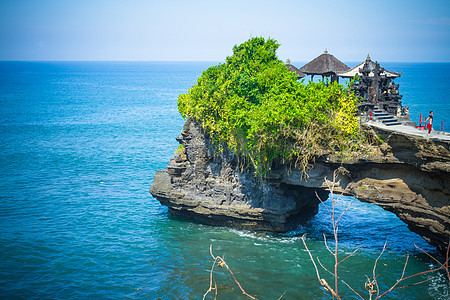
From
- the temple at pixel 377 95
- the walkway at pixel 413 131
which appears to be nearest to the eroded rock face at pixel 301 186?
the walkway at pixel 413 131

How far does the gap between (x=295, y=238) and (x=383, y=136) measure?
8577 millimetres

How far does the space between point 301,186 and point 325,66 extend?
10345 mm

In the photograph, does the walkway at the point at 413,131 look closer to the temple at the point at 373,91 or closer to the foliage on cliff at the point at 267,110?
the foliage on cliff at the point at 267,110

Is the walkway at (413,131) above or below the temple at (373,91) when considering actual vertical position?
below

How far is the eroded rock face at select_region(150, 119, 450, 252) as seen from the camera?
19.3m

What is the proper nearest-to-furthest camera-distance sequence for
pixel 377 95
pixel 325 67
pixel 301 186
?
pixel 377 95 < pixel 301 186 < pixel 325 67

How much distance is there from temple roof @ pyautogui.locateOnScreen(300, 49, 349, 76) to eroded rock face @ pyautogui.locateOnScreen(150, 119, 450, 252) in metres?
9.28

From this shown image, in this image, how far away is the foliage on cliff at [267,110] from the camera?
21.5m

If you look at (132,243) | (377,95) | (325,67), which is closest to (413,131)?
(377,95)

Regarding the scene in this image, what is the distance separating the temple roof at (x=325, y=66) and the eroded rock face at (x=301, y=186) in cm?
928

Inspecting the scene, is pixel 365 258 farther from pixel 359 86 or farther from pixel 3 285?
pixel 3 285

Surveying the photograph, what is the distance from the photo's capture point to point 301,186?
24.7 m

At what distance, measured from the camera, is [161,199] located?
2759 centimetres

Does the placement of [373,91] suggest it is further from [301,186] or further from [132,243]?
[132,243]
